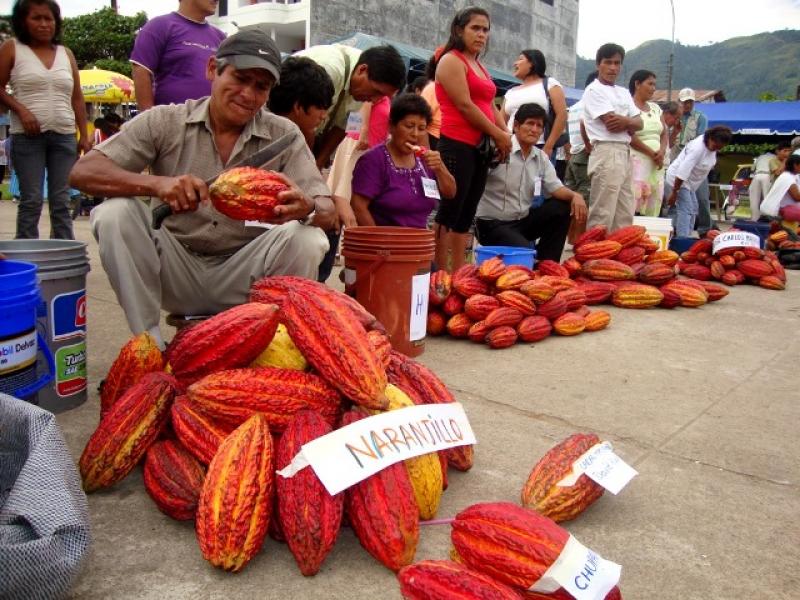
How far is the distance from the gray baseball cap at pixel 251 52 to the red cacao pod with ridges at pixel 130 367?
4.58ft

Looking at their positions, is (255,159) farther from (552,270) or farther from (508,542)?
(552,270)

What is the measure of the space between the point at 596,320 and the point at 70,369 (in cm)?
357

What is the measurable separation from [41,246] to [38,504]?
5.93 feet

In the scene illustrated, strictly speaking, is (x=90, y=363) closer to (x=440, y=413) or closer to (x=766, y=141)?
(x=440, y=413)

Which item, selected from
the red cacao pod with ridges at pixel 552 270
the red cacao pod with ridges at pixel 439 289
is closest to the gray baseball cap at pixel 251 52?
the red cacao pod with ridges at pixel 439 289

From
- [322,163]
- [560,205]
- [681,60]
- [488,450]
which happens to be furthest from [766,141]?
[681,60]

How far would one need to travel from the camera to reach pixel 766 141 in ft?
87.0

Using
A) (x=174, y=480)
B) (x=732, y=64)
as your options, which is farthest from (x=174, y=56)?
(x=732, y=64)

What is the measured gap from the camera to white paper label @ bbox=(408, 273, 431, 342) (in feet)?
13.3

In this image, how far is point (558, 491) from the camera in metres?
2.17

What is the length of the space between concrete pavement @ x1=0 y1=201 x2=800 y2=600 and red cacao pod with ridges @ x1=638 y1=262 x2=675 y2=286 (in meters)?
0.97

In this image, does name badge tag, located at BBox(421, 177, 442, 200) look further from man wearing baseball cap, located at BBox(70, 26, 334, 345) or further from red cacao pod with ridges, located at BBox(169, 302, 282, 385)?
red cacao pod with ridges, located at BBox(169, 302, 282, 385)

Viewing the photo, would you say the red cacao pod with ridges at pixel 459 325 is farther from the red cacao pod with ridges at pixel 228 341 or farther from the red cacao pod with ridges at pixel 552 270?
the red cacao pod with ridges at pixel 228 341

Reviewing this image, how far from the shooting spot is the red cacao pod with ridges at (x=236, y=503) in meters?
1.81
